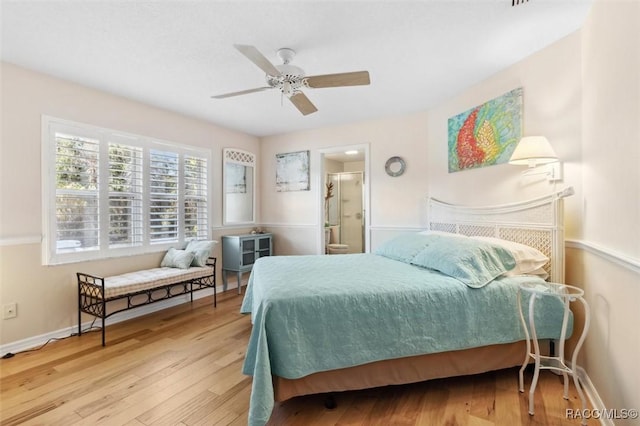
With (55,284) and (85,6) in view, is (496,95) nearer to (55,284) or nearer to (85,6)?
(85,6)

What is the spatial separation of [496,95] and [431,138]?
3.22 ft

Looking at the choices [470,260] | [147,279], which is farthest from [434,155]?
[147,279]

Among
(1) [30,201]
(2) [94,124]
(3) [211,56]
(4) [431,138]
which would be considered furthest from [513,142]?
(1) [30,201]

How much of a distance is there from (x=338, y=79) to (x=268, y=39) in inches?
23.5

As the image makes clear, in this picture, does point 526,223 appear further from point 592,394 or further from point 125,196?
point 125,196

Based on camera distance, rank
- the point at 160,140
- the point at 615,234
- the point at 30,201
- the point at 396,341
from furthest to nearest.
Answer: the point at 160,140 < the point at 30,201 < the point at 396,341 < the point at 615,234

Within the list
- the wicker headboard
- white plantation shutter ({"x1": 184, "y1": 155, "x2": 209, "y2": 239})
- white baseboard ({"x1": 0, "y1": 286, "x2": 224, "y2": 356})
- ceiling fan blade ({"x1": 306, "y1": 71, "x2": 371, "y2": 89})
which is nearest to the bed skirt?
the wicker headboard

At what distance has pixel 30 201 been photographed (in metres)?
2.57

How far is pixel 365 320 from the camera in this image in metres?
1.73

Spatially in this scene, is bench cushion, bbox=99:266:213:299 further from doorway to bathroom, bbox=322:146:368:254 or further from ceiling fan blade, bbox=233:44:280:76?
doorway to bathroom, bbox=322:146:368:254

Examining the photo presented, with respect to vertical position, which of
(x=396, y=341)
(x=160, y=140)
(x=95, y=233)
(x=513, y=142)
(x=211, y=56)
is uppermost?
(x=211, y=56)

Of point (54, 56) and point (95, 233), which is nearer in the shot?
point (54, 56)

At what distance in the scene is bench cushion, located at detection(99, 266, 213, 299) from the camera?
272 cm

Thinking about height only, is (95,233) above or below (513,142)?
below
